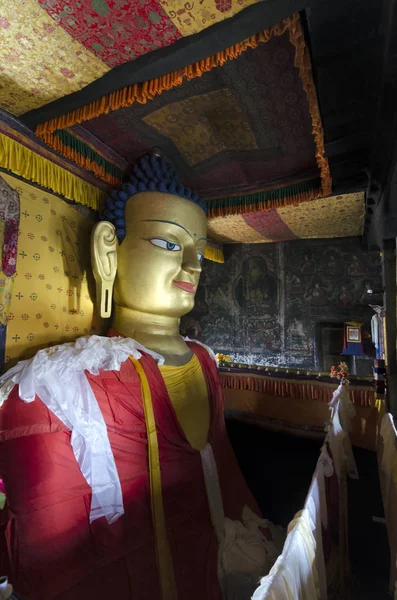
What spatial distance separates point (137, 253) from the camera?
2334mm

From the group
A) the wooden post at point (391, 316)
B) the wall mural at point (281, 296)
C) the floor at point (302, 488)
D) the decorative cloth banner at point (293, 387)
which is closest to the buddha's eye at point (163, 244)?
the wooden post at point (391, 316)

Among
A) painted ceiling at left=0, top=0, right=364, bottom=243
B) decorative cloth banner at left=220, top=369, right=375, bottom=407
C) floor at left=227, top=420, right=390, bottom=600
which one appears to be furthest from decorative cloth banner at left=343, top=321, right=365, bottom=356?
painted ceiling at left=0, top=0, right=364, bottom=243

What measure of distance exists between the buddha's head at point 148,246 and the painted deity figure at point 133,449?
0.03ft

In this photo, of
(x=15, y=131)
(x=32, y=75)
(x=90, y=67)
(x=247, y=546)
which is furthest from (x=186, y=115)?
(x=247, y=546)

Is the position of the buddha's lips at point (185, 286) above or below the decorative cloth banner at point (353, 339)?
above

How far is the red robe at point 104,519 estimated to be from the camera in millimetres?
1363

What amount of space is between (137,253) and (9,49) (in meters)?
1.31

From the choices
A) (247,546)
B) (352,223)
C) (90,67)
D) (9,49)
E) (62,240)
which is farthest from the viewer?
(352,223)

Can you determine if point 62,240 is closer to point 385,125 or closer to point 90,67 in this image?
point 90,67

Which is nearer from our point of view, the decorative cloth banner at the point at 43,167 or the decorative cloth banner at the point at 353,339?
the decorative cloth banner at the point at 43,167

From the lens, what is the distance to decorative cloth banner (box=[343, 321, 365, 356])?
5.06m

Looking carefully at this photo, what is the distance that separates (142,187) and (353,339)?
4.44 m

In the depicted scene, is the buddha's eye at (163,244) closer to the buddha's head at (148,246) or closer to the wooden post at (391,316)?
the buddha's head at (148,246)

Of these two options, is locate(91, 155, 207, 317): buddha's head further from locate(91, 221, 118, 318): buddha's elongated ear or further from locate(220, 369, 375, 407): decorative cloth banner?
locate(220, 369, 375, 407): decorative cloth banner
